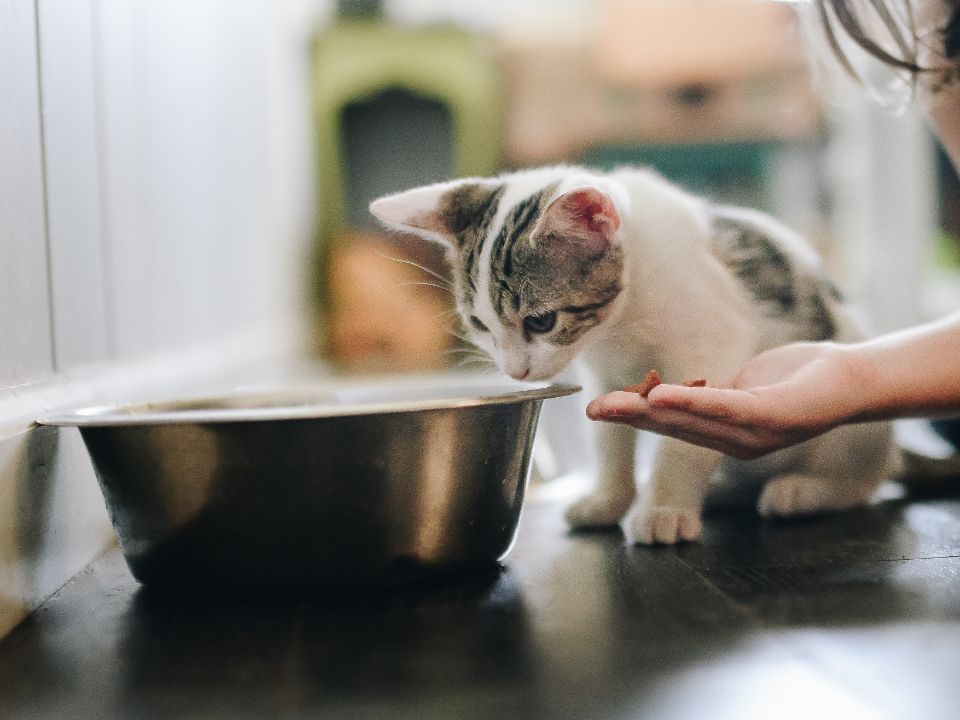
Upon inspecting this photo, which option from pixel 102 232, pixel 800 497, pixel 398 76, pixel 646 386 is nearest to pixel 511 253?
pixel 646 386

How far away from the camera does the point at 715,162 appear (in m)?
4.59

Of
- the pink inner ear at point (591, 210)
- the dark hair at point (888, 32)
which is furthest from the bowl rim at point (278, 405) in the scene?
the dark hair at point (888, 32)

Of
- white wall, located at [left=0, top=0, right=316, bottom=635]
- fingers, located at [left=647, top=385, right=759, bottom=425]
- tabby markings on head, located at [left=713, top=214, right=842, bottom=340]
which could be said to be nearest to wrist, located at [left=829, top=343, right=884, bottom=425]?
fingers, located at [left=647, top=385, right=759, bottom=425]

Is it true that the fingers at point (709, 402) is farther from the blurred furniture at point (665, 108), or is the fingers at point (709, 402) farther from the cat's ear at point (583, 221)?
the blurred furniture at point (665, 108)

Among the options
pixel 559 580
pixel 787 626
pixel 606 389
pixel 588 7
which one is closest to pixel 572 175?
pixel 606 389

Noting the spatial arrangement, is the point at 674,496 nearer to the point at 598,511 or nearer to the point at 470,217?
the point at 598,511

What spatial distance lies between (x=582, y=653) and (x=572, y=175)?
720 millimetres

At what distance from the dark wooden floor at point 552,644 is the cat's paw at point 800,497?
0.15 metres

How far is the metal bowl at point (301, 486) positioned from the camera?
3.05 ft

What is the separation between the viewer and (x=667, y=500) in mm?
1214

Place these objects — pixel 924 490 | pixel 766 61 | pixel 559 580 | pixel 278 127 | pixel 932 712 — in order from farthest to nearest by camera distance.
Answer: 1. pixel 766 61
2. pixel 278 127
3. pixel 924 490
4. pixel 559 580
5. pixel 932 712

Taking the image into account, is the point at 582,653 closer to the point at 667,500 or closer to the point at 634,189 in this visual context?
the point at 667,500

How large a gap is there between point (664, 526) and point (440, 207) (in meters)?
0.51

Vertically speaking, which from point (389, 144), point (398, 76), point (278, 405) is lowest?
point (278, 405)
